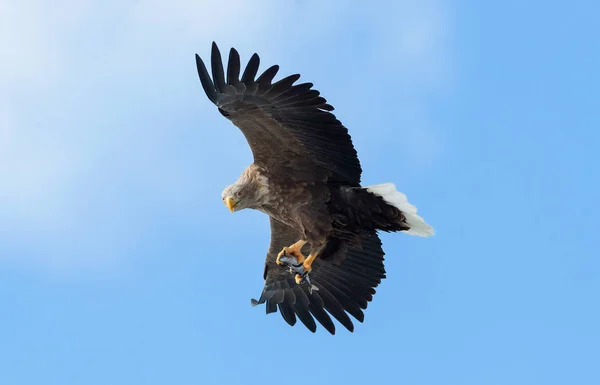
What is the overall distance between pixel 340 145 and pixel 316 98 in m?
0.62

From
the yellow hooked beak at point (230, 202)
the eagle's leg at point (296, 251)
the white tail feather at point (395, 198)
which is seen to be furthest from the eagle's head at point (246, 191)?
the white tail feather at point (395, 198)

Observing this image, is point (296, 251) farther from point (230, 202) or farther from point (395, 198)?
point (395, 198)

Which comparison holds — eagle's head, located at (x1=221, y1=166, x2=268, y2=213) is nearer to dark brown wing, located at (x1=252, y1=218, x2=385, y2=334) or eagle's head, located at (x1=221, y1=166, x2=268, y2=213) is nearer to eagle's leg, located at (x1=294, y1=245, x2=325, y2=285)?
eagle's leg, located at (x1=294, y1=245, x2=325, y2=285)

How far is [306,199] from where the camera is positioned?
33.5 feet

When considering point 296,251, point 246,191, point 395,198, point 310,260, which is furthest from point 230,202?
point 395,198

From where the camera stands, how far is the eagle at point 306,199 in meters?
9.49

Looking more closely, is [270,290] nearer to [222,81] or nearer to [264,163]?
[264,163]

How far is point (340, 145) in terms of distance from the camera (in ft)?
32.3

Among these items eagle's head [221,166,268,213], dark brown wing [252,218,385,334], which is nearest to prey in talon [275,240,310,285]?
dark brown wing [252,218,385,334]

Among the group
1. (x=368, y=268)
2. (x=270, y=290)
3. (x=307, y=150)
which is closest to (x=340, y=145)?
(x=307, y=150)

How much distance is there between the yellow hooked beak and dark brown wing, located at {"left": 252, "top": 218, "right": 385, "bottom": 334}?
128cm

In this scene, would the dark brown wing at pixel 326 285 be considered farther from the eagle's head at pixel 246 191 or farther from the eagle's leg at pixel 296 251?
the eagle's head at pixel 246 191

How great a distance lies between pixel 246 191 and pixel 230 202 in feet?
0.67

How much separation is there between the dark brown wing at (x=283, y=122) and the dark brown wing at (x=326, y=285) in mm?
1175
